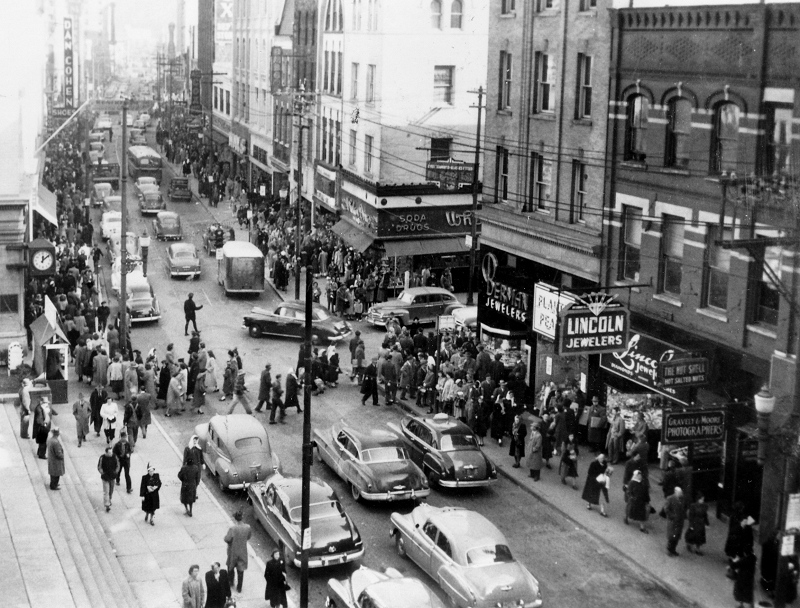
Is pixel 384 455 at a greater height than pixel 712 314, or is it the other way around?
pixel 712 314

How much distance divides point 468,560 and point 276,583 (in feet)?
11.3

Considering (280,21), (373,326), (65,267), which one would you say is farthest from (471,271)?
(280,21)

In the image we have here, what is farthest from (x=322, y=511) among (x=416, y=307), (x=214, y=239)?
(x=214, y=239)

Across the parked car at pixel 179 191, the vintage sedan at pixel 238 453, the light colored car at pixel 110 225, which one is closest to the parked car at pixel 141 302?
the light colored car at pixel 110 225

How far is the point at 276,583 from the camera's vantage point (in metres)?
A: 20.3

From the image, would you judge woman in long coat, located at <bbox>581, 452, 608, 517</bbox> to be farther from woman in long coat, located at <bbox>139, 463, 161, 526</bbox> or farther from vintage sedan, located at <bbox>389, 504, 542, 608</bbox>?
woman in long coat, located at <bbox>139, 463, 161, 526</bbox>

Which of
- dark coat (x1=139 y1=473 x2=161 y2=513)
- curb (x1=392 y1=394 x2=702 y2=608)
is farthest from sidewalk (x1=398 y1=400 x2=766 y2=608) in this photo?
dark coat (x1=139 y1=473 x2=161 y2=513)

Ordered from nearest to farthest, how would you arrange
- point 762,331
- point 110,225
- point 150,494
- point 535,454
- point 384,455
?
point 150,494 < point 762,331 < point 384,455 < point 535,454 < point 110,225

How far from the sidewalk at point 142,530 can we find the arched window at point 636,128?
45.2ft

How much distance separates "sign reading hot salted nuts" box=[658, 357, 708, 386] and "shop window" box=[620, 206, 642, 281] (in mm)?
4527

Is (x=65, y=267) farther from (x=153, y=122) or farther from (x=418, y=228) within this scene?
(x=153, y=122)

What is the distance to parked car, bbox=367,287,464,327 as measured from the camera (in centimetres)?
4491

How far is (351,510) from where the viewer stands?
26203 millimetres

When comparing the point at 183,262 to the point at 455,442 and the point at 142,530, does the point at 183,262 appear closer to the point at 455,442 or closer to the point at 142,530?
the point at 455,442
